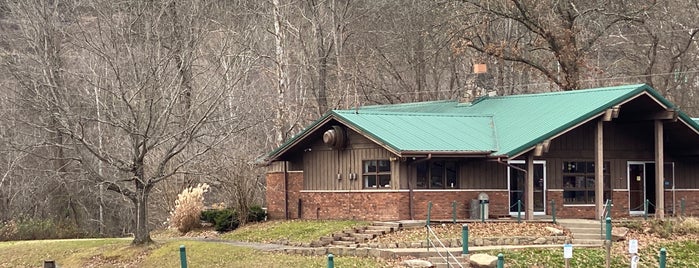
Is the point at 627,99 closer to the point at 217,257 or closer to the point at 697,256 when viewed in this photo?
the point at 697,256

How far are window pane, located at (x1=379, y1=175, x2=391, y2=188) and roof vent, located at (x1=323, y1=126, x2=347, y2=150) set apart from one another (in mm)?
1993

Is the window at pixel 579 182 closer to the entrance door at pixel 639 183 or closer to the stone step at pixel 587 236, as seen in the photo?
the entrance door at pixel 639 183

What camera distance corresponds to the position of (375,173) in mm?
32125

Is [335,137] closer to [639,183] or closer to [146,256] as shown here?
[146,256]

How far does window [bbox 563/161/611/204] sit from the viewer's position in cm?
3356

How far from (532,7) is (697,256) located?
1921 centimetres

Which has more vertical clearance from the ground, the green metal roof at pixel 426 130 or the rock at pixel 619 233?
the green metal roof at pixel 426 130

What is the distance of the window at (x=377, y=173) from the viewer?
31812 millimetres

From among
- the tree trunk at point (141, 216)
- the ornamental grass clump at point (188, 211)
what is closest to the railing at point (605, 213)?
the tree trunk at point (141, 216)

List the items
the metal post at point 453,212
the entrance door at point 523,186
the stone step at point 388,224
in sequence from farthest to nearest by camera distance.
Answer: the entrance door at point 523,186 < the metal post at point 453,212 < the stone step at point 388,224

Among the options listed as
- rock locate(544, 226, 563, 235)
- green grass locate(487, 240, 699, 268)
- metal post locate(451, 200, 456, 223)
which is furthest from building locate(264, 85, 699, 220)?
green grass locate(487, 240, 699, 268)

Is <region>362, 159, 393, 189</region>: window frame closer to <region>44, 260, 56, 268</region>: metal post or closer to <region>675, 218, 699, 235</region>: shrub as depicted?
<region>675, 218, 699, 235</region>: shrub

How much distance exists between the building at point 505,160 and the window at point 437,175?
0.11 feet

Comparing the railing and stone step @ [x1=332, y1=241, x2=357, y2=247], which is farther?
the railing
